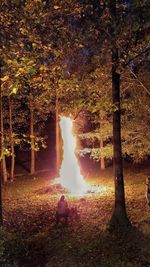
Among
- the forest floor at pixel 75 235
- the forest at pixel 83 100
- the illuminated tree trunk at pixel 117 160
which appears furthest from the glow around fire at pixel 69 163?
the illuminated tree trunk at pixel 117 160

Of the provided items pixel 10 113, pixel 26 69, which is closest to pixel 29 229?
pixel 26 69

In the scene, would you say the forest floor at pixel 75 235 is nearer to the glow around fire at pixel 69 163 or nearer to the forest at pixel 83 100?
the forest at pixel 83 100

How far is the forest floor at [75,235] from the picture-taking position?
12.4 meters

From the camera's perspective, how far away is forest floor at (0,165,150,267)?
12.4 metres

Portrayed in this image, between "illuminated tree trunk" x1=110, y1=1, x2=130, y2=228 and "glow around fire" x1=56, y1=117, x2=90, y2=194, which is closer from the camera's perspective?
"illuminated tree trunk" x1=110, y1=1, x2=130, y2=228

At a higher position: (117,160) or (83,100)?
(83,100)

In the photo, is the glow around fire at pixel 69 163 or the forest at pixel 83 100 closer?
the forest at pixel 83 100

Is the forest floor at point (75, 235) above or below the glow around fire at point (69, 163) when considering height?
below

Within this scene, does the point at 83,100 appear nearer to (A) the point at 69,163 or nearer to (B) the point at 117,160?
(B) the point at 117,160

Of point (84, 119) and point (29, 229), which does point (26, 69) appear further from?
point (84, 119)

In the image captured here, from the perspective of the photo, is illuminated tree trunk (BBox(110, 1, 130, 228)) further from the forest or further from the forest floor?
the forest floor

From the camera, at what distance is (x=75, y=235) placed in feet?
49.3

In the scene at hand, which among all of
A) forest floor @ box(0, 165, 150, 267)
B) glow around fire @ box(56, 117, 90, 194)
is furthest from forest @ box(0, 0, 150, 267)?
glow around fire @ box(56, 117, 90, 194)

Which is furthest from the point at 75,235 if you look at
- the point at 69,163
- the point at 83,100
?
the point at 69,163
